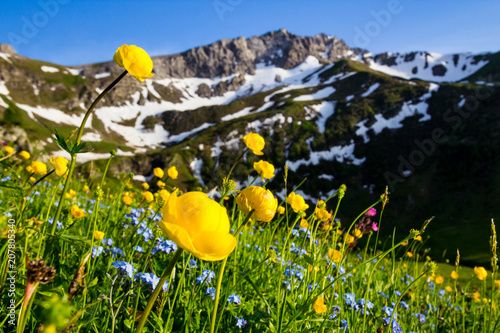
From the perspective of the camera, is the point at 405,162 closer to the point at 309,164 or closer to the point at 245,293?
the point at 309,164

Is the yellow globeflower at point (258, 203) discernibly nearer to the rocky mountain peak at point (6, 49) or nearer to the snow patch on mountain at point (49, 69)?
the snow patch on mountain at point (49, 69)

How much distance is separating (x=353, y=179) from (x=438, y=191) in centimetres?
2024

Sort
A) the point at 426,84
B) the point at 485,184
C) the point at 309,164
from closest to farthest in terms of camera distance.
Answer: the point at 485,184
the point at 309,164
the point at 426,84

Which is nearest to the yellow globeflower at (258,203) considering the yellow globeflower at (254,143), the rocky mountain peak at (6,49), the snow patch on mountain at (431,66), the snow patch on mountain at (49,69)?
the yellow globeflower at (254,143)

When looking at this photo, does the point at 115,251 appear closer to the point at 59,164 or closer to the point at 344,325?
the point at 59,164

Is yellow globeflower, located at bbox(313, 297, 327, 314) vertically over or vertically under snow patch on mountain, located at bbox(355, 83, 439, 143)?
under

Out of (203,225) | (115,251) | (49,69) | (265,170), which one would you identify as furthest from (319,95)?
(203,225)

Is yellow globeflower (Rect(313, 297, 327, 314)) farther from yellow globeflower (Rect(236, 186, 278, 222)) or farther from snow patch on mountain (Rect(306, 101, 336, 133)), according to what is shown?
snow patch on mountain (Rect(306, 101, 336, 133))

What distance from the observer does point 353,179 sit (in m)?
82.4

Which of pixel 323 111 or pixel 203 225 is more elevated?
pixel 323 111

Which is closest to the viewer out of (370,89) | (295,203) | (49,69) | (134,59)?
(134,59)

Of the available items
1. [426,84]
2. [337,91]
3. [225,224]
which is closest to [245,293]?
[225,224]

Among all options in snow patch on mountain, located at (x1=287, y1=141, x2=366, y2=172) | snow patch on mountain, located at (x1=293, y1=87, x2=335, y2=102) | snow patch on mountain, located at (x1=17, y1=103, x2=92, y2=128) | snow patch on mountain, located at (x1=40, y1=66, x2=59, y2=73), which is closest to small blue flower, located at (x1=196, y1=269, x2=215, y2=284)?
snow patch on mountain, located at (x1=287, y1=141, x2=366, y2=172)

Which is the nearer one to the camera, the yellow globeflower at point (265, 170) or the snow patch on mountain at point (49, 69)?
the yellow globeflower at point (265, 170)
